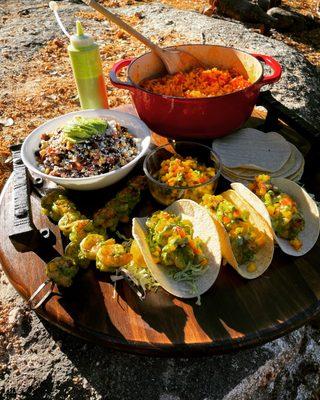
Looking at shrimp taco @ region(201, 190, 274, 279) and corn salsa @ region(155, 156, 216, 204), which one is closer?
shrimp taco @ region(201, 190, 274, 279)

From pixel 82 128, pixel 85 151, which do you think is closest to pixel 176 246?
pixel 85 151

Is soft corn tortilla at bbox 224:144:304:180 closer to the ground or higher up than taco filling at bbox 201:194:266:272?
closer to the ground

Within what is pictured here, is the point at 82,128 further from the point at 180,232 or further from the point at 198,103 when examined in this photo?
the point at 180,232

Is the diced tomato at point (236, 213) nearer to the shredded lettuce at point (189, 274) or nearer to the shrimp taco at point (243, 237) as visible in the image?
the shrimp taco at point (243, 237)

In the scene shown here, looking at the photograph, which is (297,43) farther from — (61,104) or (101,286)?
(101,286)

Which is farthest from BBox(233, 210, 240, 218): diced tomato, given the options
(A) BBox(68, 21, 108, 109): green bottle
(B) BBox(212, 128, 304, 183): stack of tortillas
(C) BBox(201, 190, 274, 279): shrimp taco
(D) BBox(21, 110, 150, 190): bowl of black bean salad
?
(A) BBox(68, 21, 108, 109): green bottle

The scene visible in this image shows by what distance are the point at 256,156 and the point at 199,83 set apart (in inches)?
25.8

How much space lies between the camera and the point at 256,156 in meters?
2.51

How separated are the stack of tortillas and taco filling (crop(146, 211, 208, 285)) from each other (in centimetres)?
70

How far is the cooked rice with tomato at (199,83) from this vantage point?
2.50 m

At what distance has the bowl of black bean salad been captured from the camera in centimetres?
219

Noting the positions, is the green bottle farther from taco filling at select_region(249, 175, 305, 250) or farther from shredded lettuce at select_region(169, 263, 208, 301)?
shredded lettuce at select_region(169, 263, 208, 301)

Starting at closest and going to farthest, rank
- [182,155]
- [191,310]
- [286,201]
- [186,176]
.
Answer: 1. [191,310]
2. [286,201]
3. [186,176]
4. [182,155]

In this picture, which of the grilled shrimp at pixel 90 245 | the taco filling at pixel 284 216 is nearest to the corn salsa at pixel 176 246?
the grilled shrimp at pixel 90 245
